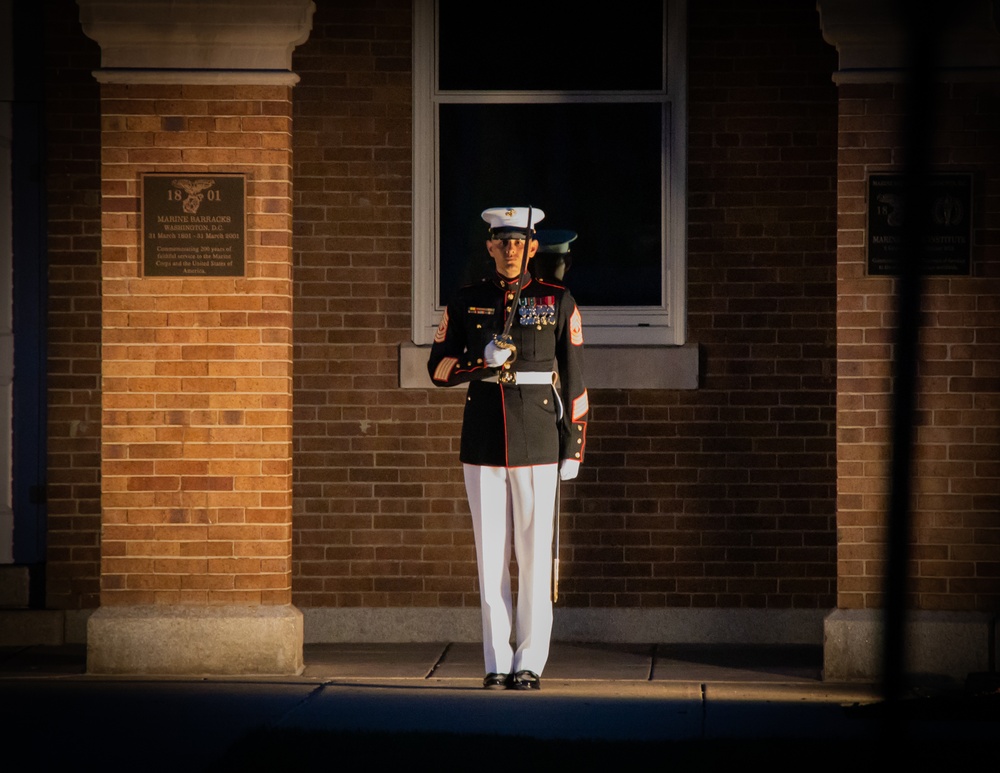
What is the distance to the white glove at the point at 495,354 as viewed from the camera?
6652 millimetres

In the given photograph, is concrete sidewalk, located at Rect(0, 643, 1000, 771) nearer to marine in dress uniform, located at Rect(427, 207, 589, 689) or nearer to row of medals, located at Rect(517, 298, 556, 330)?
marine in dress uniform, located at Rect(427, 207, 589, 689)

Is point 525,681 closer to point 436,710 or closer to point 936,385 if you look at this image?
point 436,710

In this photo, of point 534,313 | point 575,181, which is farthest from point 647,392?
point 534,313

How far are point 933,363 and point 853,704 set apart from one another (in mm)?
1682

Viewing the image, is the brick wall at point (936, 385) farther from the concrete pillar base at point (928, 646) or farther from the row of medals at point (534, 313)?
the row of medals at point (534, 313)

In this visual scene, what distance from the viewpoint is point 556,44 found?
8.19m

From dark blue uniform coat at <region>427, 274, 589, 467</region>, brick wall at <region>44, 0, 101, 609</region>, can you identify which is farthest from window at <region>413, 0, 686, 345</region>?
brick wall at <region>44, 0, 101, 609</region>

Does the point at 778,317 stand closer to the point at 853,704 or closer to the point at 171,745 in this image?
the point at 853,704

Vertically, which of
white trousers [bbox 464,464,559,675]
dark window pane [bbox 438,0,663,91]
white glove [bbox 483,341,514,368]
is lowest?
white trousers [bbox 464,464,559,675]

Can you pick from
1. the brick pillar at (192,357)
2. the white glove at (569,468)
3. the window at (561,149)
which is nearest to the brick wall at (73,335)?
the brick pillar at (192,357)

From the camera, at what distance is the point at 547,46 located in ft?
26.9

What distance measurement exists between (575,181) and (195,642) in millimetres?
3133

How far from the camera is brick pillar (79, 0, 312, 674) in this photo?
23.5ft

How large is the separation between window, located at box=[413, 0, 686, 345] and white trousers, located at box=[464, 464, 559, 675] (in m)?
1.53
